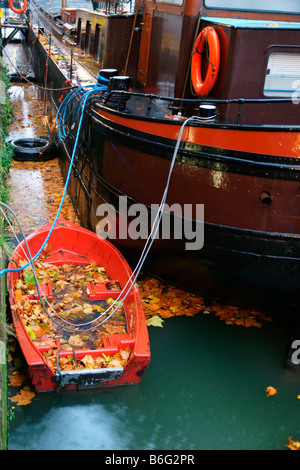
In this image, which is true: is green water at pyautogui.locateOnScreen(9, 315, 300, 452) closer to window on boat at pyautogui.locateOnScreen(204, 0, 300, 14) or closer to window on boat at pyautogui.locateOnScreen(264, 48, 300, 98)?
window on boat at pyautogui.locateOnScreen(264, 48, 300, 98)

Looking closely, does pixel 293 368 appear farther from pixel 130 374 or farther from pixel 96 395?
pixel 96 395

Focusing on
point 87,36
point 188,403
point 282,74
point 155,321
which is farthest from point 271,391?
point 87,36

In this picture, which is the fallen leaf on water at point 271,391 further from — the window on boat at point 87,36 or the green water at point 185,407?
the window on boat at point 87,36

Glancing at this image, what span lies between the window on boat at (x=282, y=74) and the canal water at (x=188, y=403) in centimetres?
281

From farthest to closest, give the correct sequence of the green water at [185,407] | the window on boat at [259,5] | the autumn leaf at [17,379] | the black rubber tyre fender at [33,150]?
1. the black rubber tyre fender at [33,150]
2. the window on boat at [259,5]
3. the autumn leaf at [17,379]
4. the green water at [185,407]

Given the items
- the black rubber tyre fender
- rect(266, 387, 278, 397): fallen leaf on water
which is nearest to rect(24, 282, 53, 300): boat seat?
rect(266, 387, 278, 397): fallen leaf on water

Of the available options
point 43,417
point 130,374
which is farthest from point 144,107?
point 43,417

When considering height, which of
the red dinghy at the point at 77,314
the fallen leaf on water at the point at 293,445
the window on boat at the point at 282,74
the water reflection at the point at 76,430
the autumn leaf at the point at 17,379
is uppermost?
the window on boat at the point at 282,74

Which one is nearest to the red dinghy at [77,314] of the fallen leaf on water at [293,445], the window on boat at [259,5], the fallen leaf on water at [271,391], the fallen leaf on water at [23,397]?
the fallen leaf on water at [23,397]

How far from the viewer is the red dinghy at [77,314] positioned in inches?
188

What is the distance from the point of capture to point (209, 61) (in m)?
5.65

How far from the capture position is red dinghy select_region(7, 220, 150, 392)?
477 centimetres

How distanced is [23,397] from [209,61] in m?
4.11

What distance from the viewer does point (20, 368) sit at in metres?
5.06
